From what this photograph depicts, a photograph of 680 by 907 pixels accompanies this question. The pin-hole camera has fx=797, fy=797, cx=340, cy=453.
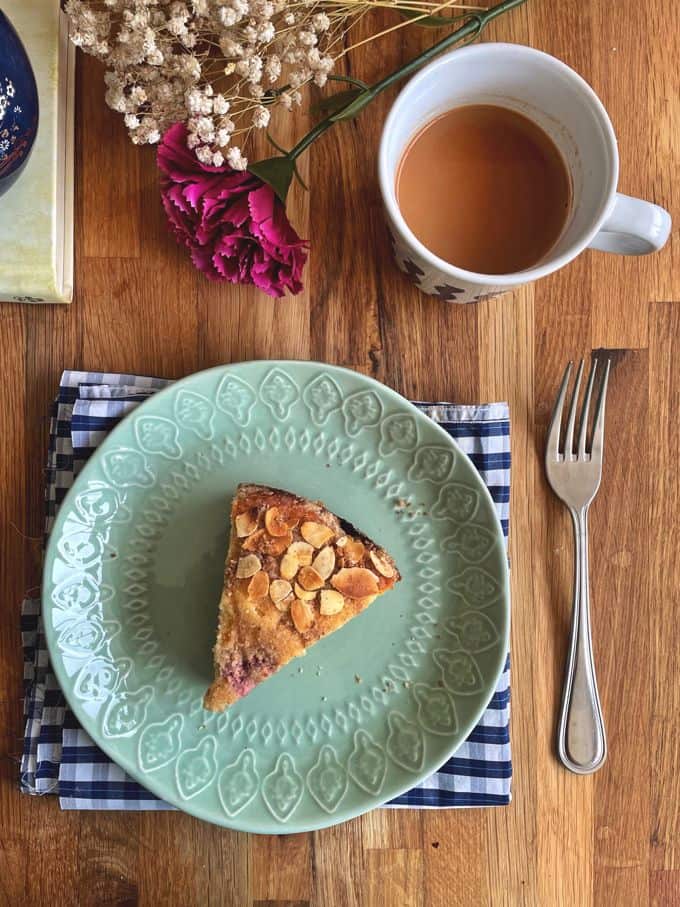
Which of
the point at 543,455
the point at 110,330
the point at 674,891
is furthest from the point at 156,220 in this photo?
the point at 674,891

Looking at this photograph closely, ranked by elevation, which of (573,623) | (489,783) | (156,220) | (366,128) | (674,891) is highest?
(366,128)

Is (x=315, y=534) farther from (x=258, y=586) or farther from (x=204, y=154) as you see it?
(x=204, y=154)

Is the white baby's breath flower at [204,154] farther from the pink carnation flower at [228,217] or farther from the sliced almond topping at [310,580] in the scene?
the sliced almond topping at [310,580]

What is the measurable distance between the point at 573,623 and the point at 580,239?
1.68 ft

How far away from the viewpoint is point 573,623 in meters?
1.08

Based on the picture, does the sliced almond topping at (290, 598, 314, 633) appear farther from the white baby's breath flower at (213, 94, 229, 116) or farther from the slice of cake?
the white baby's breath flower at (213, 94, 229, 116)

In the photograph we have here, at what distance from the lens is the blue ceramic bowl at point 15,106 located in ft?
3.01

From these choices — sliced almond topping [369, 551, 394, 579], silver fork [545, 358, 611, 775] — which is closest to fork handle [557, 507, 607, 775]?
silver fork [545, 358, 611, 775]

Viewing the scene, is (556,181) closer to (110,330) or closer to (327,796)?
(110,330)

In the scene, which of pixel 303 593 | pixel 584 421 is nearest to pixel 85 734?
pixel 303 593

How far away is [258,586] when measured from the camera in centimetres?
98

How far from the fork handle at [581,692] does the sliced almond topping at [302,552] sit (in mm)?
372

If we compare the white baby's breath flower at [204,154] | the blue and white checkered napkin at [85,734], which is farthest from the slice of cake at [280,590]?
the white baby's breath flower at [204,154]

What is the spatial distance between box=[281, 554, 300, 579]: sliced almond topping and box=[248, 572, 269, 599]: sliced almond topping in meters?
0.02
